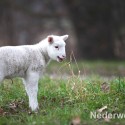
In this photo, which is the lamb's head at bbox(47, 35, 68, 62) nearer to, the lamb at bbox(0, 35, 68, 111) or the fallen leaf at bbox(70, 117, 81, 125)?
the lamb at bbox(0, 35, 68, 111)

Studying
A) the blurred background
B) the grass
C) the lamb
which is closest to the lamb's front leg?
the lamb

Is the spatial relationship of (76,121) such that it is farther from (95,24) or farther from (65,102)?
(95,24)

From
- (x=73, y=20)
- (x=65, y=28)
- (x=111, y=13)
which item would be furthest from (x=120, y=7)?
(x=65, y=28)

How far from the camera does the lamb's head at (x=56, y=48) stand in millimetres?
8508

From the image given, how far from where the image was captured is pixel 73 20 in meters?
23.1

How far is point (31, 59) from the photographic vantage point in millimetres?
8586

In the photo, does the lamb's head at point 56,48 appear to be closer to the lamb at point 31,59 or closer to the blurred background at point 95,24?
→ the lamb at point 31,59

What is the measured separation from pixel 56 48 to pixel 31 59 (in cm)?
46

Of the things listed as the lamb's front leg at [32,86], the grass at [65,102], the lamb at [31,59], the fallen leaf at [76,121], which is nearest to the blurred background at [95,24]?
the grass at [65,102]

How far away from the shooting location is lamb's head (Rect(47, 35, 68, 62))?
8508 mm

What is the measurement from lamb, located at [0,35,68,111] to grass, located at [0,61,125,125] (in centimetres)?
43

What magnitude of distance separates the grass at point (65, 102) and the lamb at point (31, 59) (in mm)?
425

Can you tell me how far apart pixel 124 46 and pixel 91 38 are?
1.73 m

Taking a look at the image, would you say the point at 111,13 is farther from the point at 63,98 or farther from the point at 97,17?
the point at 63,98
